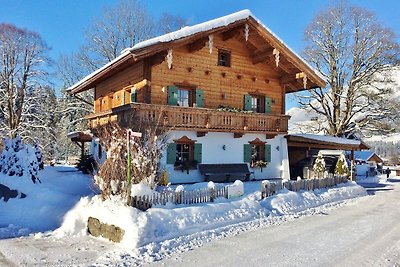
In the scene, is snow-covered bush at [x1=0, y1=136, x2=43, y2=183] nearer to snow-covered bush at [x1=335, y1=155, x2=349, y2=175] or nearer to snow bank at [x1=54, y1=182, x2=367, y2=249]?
snow bank at [x1=54, y1=182, x2=367, y2=249]

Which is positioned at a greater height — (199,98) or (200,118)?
(199,98)

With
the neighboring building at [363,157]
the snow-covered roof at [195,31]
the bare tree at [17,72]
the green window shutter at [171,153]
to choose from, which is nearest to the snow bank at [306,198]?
the green window shutter at [171,153]

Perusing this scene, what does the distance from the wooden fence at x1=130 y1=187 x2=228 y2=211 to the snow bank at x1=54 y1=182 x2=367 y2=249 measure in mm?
226

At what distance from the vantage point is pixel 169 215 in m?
9.31

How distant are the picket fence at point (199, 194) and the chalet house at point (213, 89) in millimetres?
3694

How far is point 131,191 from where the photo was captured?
9.53 metres

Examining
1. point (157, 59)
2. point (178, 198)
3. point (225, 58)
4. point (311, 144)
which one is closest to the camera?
point (178, 198)

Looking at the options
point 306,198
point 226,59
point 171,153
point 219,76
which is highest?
point 226,59

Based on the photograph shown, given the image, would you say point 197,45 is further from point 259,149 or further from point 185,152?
point 259,149

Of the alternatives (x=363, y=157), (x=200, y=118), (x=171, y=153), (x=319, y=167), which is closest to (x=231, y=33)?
(x=200, y=118)

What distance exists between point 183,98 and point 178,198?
7.26 m

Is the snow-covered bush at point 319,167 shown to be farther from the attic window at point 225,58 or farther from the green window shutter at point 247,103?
the attic window at point 225,58

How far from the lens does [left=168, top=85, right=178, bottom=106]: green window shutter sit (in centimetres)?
1591

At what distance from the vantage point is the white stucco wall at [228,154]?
1564 cm
